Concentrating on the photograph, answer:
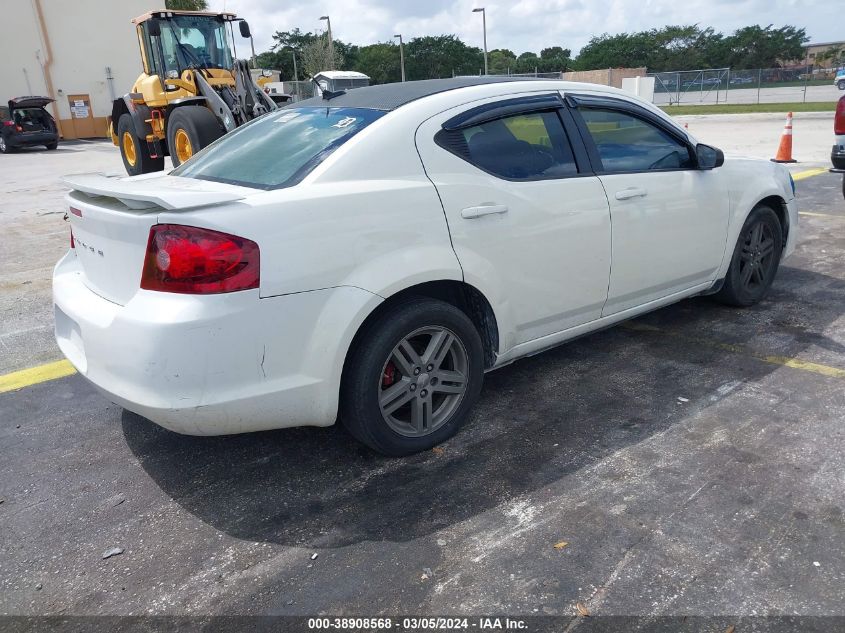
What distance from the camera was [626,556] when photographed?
2.51 m

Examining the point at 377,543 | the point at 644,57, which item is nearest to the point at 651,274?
the point at 377,543

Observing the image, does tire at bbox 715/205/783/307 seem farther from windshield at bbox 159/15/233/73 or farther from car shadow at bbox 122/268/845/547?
windshield at bbox 159/15/233/73

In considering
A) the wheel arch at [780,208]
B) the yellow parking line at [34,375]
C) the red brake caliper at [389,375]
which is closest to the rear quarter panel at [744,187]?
the wheel arch at [780,208]

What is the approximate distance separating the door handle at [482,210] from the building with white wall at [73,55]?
33.0m

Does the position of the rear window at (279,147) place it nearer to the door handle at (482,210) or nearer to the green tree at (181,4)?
the door handle at (482,210)

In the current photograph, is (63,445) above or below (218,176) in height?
below

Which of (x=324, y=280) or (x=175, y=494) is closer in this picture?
(x=324, y=280)

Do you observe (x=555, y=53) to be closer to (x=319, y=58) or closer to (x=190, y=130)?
(x=319, y=58)

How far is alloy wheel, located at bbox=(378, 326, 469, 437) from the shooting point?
311 centimetres

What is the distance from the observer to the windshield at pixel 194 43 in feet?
46.6

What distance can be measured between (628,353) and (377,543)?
2.40 metres

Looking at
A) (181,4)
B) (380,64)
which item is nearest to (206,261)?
(181,4)

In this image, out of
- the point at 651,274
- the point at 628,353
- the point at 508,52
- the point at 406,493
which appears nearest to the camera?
the point at 406,493

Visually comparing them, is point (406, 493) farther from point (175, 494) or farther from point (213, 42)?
point (213, 42)
